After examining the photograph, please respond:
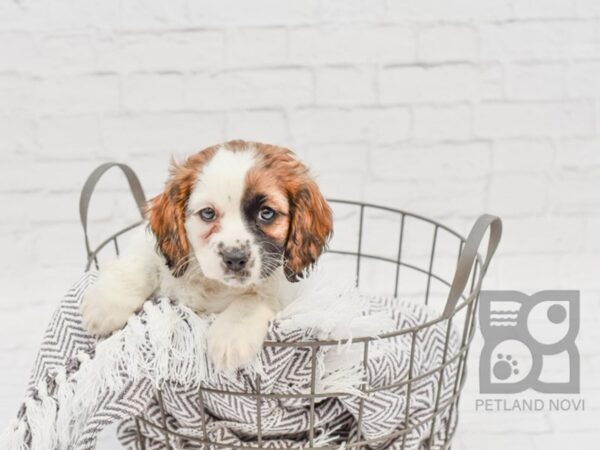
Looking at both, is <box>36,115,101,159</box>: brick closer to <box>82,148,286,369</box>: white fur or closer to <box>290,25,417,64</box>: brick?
<box>290,25,417,64</box>: brick

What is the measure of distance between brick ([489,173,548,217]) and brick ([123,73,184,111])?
740 mm

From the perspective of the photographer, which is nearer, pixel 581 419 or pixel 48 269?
pixel 581 419

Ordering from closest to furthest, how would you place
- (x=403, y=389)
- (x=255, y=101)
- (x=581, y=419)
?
(x=403, y=389) < (x=581, y=419) < (x=255, y=101)

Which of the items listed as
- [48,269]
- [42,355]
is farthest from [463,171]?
[42,355]

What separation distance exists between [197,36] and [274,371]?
3.31 feet

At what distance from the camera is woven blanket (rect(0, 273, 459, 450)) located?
1.06 meters

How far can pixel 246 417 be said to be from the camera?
1116 millimetres

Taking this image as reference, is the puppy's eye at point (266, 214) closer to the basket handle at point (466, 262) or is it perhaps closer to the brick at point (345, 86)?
the basket handle at point (466, 262)

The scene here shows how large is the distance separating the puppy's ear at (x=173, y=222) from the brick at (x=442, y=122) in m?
0.95

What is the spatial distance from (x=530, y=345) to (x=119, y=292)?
3.09ft

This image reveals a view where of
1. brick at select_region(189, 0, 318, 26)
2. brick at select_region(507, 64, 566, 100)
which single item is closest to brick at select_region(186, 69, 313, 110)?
brick at select_region(189, 0, 318, 26)

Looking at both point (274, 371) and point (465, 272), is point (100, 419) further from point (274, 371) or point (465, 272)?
point (465, 272)

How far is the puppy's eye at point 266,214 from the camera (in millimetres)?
1080

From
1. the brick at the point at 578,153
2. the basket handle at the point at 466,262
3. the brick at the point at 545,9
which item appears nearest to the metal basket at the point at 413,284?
the basket handle at the point at 466,262
